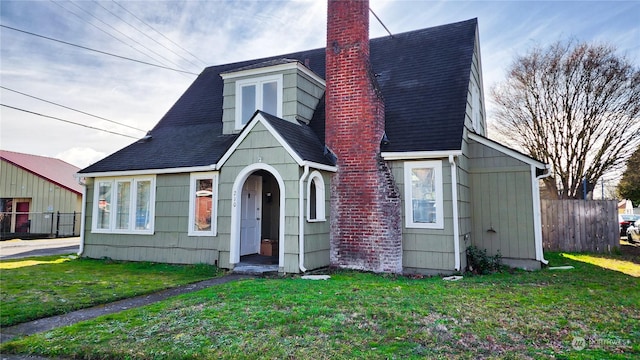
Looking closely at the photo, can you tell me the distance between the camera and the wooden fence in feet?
43.0

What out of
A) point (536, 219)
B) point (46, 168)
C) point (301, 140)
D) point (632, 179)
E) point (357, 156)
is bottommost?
point (536, 219)

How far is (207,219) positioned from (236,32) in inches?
285

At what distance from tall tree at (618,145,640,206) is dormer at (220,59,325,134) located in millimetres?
14642

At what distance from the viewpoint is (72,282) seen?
8.38m

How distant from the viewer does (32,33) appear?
13.3 metres

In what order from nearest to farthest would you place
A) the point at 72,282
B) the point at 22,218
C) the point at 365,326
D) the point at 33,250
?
the point at 365,326, the point at 72,282, the point at 33,250, the point at 22,218

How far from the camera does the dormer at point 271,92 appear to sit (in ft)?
37.1

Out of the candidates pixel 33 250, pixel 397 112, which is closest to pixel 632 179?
pixel 397 112

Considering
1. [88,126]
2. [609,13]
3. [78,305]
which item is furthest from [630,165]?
[88,126]

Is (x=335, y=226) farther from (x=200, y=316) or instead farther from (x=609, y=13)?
(x=609, y=13)

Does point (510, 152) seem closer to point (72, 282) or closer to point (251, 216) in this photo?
point (251, 216)

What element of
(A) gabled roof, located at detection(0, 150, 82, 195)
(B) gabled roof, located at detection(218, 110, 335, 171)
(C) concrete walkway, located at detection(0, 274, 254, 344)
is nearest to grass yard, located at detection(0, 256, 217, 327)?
(C) concrete walkway, located at detection(0, 274, 254, 344)

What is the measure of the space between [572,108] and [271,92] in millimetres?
14090

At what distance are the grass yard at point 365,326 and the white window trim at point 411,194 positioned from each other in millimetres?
2419
